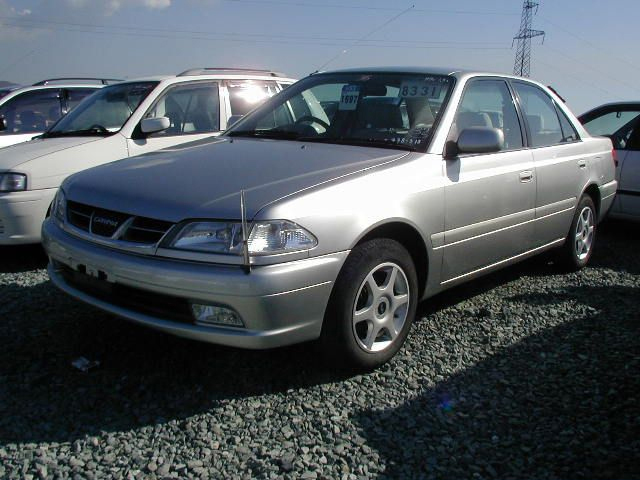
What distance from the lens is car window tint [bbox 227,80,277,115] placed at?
6.76m

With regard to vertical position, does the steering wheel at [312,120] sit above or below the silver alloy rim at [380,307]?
above

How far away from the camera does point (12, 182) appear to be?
5188 millimetres

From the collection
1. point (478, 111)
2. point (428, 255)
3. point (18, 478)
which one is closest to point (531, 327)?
point (428, 255)

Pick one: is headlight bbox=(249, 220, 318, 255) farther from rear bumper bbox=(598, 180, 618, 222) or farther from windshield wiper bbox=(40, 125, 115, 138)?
rear bumper bbox=(598, 180, 618, 222)

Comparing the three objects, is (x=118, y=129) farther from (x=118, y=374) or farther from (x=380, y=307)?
(x=380, y=307)

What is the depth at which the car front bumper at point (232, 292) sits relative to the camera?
281 centimetres

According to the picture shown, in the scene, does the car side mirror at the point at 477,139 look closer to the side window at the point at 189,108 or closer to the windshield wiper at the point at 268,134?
the windshield wiper at the point at 268,134

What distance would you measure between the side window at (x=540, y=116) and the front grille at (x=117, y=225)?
9.62ft

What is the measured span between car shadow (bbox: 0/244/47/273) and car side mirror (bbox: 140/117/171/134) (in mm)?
1433

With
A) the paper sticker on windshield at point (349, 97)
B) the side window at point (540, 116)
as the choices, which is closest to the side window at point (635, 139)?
the side window at point (540, 116)

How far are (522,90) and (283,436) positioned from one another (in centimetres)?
337

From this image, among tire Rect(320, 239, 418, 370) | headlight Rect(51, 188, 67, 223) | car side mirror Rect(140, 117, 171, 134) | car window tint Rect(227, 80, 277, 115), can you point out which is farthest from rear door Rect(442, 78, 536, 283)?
car window tint Rect(227, 80, 277, 115)

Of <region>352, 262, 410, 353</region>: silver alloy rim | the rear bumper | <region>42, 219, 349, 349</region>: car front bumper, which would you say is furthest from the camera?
the rear bumper

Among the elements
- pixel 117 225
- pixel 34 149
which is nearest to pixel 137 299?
pixel 117 225
